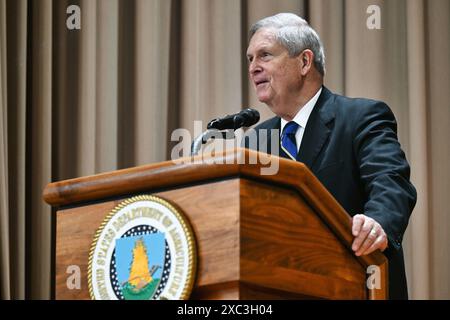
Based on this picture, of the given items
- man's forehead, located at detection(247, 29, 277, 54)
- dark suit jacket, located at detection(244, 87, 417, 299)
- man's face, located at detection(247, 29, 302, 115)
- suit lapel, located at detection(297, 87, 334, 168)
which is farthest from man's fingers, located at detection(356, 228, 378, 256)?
man's forehead, located at detection(247, 29, 277, 54)

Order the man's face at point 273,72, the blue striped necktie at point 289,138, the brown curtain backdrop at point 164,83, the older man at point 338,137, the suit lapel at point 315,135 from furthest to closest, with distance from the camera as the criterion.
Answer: the brown curtain backdrop at point 164,83 < the man's face at point 273,72 < the blue striped necktie at point 289,138 < the suit lapel at point 315,135 < the older man at point 338,137

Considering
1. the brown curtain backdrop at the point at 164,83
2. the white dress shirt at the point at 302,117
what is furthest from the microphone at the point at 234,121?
the brown curtain backdrop at the point at 164,83

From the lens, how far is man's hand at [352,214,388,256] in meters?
1.89

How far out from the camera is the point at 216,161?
5.33 ft

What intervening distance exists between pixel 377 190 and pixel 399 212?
0.12m

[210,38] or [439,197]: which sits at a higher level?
[210,38]

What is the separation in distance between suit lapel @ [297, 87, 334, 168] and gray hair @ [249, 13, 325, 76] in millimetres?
254

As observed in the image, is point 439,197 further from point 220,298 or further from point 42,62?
point 220,298

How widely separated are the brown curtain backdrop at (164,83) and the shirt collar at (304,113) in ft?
3.78

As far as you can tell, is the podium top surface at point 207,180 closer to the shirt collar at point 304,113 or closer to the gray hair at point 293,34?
the shirt collar at point 304,113

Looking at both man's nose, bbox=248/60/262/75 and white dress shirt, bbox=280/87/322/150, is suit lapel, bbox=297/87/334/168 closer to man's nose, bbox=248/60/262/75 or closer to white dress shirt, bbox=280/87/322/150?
white dress shirt, bbox=280/87/322/150

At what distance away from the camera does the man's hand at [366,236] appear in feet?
6.20

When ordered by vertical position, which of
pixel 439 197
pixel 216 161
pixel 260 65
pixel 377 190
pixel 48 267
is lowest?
pixel 48 267

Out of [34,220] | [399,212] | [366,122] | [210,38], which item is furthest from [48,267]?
[399,212]
